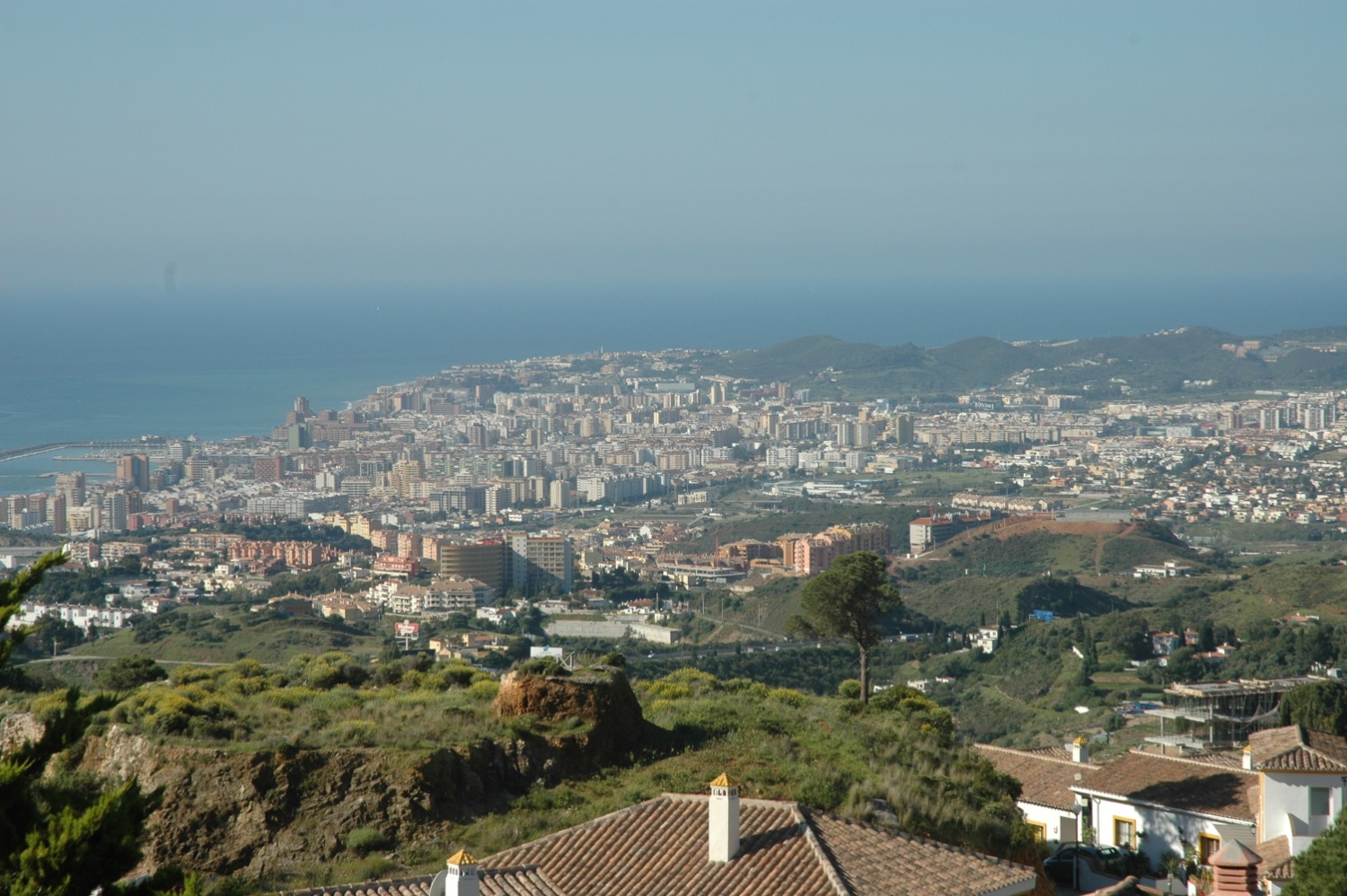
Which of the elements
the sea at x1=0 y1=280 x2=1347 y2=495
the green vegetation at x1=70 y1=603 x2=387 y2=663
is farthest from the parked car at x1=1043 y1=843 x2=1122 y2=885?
the sea at x1=0 y1=280 x2=1347 y2=495

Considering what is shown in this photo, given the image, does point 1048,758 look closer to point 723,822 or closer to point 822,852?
point 822,852

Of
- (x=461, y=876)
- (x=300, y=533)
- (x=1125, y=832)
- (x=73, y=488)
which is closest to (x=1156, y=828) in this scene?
(x=1125, y=832)

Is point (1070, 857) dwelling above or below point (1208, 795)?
below

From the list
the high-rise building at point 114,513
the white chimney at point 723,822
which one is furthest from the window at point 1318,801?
the high-rise building at point 114,513

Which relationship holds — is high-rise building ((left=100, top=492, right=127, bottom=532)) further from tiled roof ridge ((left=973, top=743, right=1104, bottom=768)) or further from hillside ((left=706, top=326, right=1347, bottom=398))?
hillside ((left=706, top=326, right=1347, bottom=398))

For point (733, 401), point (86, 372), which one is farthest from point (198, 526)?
point (86, 372)

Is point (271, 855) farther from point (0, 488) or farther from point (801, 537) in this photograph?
point (0, 488)

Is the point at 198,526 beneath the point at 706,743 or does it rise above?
A: beneath
